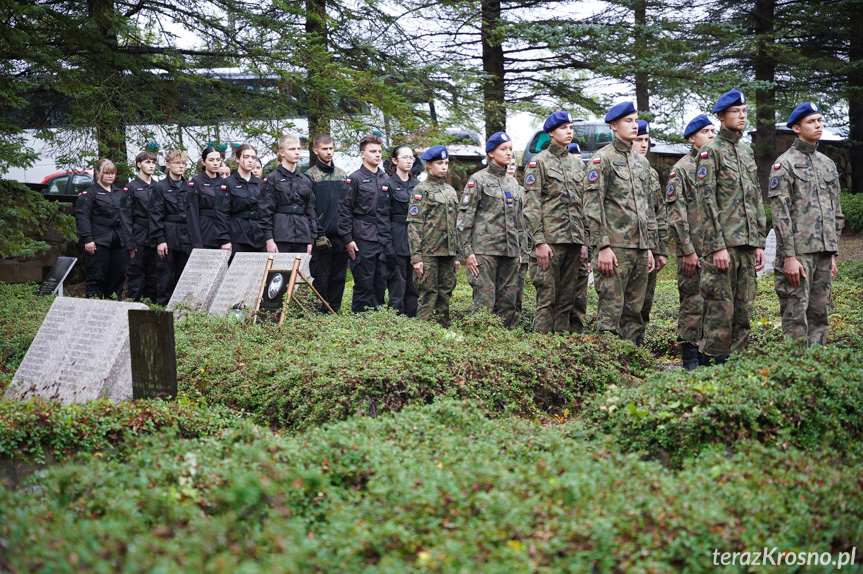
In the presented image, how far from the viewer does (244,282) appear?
868 cm

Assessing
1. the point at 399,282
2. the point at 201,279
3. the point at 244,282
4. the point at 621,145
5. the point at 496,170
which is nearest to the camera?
the point at 621,145

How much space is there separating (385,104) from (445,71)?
230cm

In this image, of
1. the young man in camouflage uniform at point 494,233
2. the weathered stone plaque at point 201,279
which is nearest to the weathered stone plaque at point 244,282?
the weathered stone plaque at point 201,279

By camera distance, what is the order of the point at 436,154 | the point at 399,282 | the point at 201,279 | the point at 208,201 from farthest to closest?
1. the point at 208,201
2. the point at 399,282
3. the point at 201,279
4. the point at 436,154

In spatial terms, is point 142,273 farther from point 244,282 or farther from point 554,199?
point 554,199

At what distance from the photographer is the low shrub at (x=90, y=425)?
431cm

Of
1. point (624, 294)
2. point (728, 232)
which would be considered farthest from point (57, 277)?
point (728, 232)

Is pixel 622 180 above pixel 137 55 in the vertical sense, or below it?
below

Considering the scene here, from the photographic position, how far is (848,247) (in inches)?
678

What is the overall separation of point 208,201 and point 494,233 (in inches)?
175

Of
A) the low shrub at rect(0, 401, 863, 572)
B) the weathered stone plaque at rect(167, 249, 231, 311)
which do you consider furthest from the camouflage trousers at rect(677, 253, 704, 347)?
the weathered stone plaque at rect(167, 249, 231, 311)

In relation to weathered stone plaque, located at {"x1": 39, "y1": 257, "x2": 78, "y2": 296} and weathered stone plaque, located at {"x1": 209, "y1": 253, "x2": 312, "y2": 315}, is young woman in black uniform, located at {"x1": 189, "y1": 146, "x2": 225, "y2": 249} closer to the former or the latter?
weathered stone plaque, located at {"x1": 209, "y1": 253, "x2": 312, "y2": 315}

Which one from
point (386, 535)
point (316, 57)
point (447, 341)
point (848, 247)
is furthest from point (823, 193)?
point (848, 247)

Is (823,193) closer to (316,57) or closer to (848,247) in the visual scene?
(316,57)
